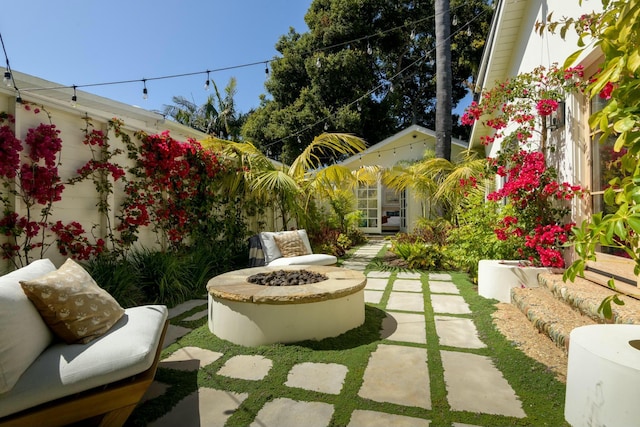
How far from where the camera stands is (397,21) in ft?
49.5

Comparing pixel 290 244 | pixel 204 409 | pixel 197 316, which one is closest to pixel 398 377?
pixel 204 409

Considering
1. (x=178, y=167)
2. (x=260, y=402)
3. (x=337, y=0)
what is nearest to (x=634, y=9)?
(x=260, y=402)

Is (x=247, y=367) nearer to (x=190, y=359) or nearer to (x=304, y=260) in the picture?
(x=190, y=359)

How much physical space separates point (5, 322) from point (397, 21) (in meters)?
17.2

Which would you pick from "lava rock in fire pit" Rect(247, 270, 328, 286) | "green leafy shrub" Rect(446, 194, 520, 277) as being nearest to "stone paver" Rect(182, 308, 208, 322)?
"lava rock in fire pit" Rect(247, 270, 328, 286)

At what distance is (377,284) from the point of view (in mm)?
4680

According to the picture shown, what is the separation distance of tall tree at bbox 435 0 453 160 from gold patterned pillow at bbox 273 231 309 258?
426 centimetres

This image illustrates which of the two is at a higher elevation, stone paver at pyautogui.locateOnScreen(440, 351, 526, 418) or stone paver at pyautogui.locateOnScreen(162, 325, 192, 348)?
stone paver at pyautogui.locateOnScreen(440, 351, 526, 418)

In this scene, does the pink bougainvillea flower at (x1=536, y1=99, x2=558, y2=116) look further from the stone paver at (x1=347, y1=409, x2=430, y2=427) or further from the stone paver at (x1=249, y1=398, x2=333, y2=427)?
the stone paver at (x1=249, y1=398, x2=333, y2=427)

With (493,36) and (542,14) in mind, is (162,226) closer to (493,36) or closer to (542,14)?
(542,14)

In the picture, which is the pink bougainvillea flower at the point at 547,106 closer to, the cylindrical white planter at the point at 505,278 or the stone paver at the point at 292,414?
the cylindrical white planter at the point at 505,278

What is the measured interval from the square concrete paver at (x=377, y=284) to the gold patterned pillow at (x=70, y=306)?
3.13 meters

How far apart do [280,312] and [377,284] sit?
240 cm

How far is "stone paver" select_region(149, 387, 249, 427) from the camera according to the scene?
5.52 ft
